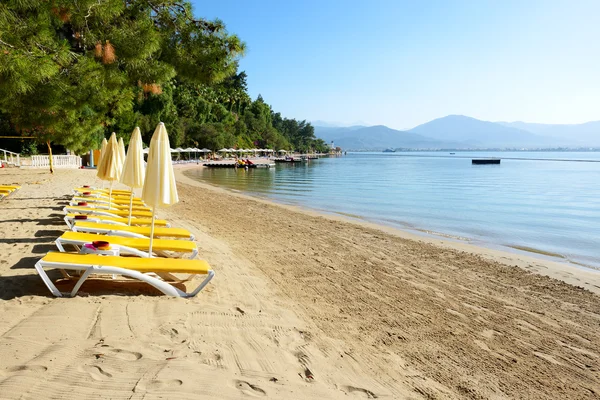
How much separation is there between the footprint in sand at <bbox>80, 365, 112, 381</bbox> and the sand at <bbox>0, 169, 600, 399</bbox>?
12 mm

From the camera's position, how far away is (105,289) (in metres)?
4.52

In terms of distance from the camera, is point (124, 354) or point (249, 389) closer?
point (249, 389)

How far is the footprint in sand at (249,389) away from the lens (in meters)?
2.72

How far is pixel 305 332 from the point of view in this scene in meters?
4.03

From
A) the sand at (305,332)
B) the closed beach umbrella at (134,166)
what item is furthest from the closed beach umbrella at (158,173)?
the closed beach umbrella at (134,166)

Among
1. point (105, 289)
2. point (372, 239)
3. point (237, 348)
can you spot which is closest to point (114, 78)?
point (105, 289)

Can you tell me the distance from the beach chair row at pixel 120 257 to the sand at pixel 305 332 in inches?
9.1

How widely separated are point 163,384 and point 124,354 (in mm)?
549

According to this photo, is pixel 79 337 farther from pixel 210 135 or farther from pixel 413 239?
pixel 210 135

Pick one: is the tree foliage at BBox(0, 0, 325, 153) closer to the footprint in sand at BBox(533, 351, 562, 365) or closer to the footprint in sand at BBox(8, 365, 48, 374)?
the footprint in sand at BBox(8, 365, 48, 374)

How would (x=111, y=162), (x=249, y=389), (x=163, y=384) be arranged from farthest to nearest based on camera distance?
(x=111, y=162) < (x=249, y=389) < (x=163, y=384)

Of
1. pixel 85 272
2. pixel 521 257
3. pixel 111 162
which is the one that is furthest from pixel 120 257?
pixel 521 257

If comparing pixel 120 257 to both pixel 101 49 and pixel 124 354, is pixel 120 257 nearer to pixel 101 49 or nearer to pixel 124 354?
pixel 124 354

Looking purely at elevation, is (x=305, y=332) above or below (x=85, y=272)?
below
